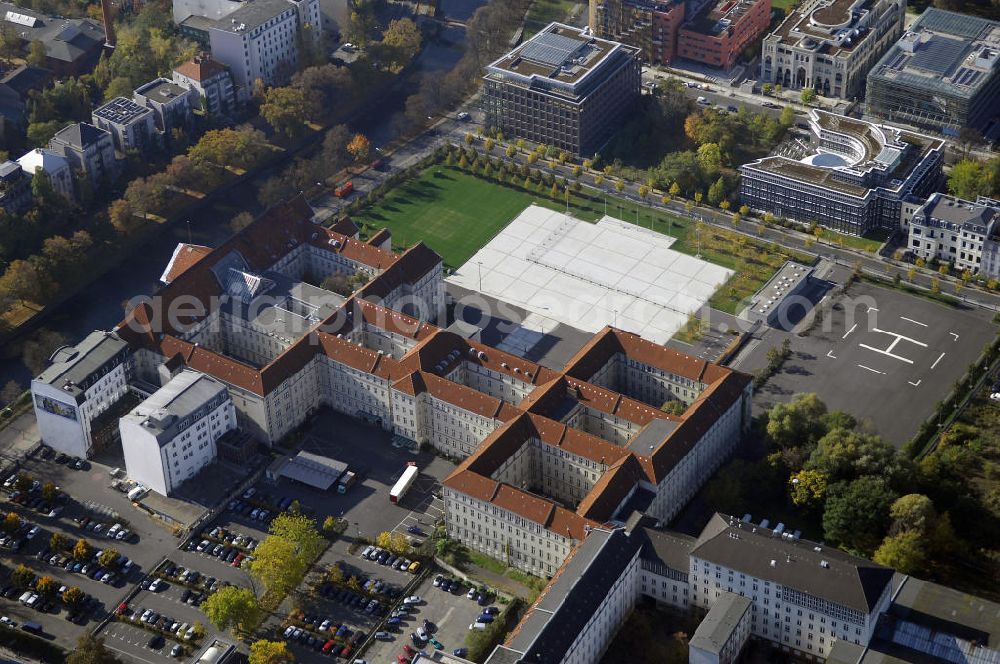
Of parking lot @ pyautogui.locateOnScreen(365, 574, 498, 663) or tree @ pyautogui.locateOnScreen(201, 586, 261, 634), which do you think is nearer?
tree @ pyautogui.locateOnScreen(201, 586, 261, 634)

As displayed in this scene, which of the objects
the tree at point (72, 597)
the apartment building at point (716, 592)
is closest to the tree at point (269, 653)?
the tree at point (72, 597)

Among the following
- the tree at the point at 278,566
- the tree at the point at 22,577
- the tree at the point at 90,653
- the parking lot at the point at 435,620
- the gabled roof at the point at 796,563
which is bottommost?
the parking lot at the point at 435,620

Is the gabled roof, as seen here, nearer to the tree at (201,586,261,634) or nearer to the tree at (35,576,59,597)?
the tree at (201,586,261,634)

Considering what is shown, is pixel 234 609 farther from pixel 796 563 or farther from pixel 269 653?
pixel 796 563

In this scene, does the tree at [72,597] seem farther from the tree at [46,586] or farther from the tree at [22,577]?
the tree at [22,577]

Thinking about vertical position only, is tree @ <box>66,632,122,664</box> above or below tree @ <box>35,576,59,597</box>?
above

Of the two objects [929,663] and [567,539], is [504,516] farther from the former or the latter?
[929,663]

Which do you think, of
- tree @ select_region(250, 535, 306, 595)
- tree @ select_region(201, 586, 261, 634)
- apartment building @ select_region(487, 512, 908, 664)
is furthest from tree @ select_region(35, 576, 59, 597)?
apartment building @ select_region(487, 512, 908, 664)

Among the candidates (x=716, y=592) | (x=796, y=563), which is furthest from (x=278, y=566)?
(x=796, y=563)
